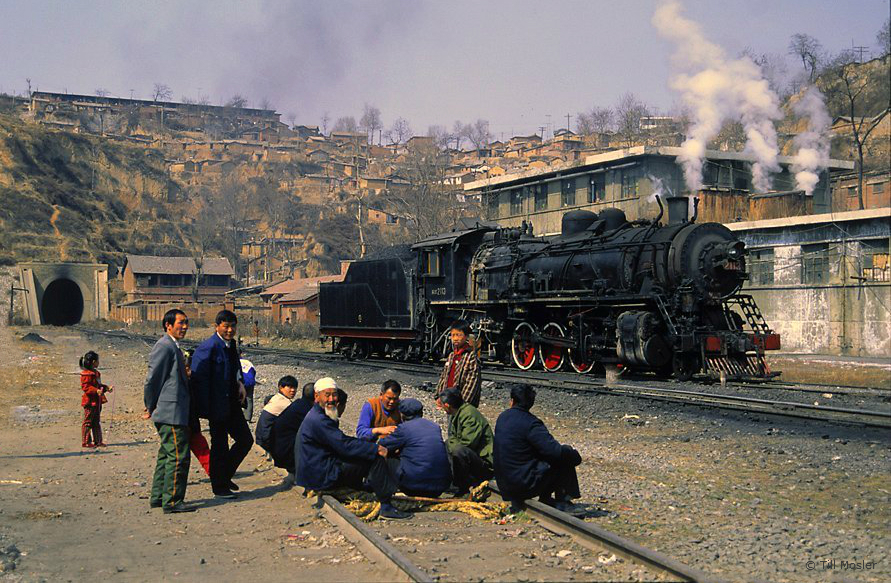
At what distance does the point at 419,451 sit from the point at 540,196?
41286mm

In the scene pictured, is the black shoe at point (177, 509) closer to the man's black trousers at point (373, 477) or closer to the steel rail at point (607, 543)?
the man's black trousers at point (373, 477)

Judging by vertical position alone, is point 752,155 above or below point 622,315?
above

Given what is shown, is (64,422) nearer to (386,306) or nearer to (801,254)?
(386,306)

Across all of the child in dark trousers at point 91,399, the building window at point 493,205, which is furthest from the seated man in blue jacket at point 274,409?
the building window at point 493,205

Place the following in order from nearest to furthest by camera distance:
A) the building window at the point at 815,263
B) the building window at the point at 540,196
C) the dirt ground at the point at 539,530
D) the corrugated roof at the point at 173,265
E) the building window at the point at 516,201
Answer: the dirt ground at the point at 539,530, the building window at the point at 815,263, the building window at the point at 540,196, the building window at the point at 516,201, the corrugated roof at the point at 173,265

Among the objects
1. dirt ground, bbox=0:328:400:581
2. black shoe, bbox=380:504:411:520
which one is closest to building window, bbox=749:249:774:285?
dirt ground, bbox=0:328:400:581

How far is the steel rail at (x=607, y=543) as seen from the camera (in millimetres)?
5656

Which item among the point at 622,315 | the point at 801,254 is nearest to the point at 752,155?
the point at 801,254

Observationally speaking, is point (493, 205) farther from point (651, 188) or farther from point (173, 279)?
point (173, 279)

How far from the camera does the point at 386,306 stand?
90.2 feet

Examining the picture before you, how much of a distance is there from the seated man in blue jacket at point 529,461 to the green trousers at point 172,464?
10.8 ft

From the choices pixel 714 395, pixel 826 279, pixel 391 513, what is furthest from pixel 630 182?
pixel 391 513

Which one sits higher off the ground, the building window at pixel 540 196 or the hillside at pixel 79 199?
the hillside at pixel 79 199

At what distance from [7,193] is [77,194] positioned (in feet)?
42.4
